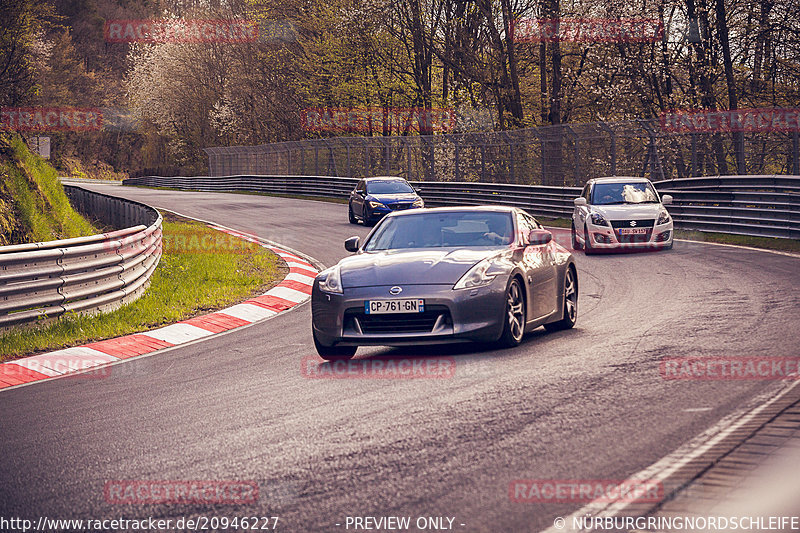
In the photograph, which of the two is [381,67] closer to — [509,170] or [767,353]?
[509,170]

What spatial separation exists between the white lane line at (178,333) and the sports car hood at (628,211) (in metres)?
9.78

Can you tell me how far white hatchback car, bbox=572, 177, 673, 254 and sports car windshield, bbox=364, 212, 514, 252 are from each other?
9402mm

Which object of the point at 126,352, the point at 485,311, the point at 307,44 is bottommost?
the point at 126,352

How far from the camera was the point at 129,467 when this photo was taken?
534 cm

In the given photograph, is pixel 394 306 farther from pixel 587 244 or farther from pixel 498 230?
pixel 587 244

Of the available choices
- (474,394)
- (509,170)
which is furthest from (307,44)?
(474,394)

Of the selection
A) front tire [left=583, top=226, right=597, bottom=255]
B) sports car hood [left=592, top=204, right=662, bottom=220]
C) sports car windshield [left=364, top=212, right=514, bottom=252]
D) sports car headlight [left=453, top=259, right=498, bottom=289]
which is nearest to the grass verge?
sports car windshield [left=364, top=212, right=514, bottom=252]

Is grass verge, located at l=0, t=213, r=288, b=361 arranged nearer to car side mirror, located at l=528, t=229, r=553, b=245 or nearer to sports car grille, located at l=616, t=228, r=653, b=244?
car side mirror, located at l=528, t=229, r=553, b=245

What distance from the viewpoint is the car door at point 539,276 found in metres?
9.18

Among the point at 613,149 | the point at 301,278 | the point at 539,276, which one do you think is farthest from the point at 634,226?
the point at 539,276

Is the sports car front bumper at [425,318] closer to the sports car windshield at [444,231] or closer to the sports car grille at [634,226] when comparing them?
the sports car windshield at [444,231]

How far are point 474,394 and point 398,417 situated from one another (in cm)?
78

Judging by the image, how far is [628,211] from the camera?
19062 mm

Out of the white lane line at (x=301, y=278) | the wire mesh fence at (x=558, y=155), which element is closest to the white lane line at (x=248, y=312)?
the white lane line at (x=301, y=278)
